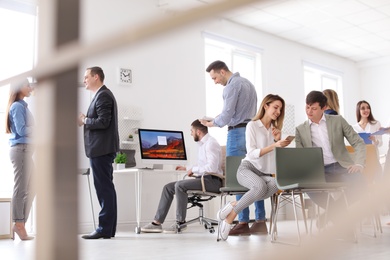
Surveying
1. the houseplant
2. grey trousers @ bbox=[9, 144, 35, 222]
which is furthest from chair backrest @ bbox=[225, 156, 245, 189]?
grey trousers @ bbox=[9, 144, 35, 222]

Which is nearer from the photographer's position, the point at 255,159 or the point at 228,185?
the point at 255,159

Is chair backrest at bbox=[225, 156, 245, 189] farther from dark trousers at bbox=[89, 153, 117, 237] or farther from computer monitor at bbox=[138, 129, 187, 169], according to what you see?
computer monitor at bbox=[138, 129, 187, 169]

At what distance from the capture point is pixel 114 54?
0.47m

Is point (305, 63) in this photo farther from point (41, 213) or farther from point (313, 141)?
point (41, 213)

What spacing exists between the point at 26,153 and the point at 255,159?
6.41ft

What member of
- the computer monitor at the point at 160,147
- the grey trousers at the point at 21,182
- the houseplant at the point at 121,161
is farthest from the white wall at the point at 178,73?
the grey trousers at the point at 21,182

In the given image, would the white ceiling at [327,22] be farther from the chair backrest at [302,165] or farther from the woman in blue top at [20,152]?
the chair backrest at [302,165]

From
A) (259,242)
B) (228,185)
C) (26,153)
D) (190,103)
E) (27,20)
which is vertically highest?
(27,20)

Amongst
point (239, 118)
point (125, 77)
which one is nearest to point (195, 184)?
point (239, 118)

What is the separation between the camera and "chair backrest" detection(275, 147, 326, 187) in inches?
135

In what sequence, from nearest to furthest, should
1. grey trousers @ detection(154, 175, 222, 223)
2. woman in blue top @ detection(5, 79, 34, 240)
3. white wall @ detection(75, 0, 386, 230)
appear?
1. woman in blue top @ detection(5, 79, 34, 240)
2. grey trousers @ detection(154, 175, 222, 223)
3. white wall @ detection(75, 0, 386, 230)

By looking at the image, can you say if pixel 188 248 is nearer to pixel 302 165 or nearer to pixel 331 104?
pixel 302 165

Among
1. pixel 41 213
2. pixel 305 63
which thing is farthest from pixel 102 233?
pixel 305 63

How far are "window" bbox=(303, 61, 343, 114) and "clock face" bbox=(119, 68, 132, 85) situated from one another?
369cm
